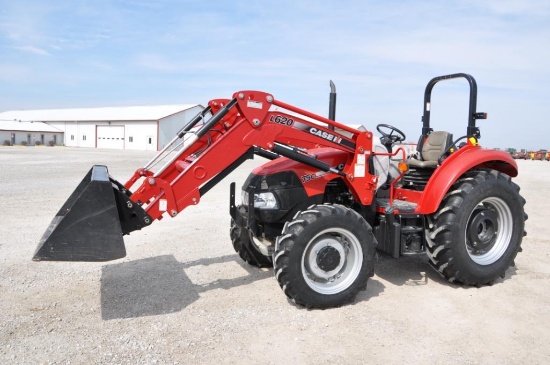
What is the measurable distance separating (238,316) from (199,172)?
58.3 inches

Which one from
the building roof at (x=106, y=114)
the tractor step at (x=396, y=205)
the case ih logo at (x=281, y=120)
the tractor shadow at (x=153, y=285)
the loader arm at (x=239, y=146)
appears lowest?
the tractor shadow at (x=153, y=285)

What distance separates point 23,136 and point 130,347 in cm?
6733

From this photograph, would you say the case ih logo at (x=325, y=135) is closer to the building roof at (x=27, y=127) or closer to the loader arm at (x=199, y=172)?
the loader arm at (x=199, y=172)

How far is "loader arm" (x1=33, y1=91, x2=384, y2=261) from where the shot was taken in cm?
402

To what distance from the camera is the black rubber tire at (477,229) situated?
→ 5133 mm

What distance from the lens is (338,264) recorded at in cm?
478

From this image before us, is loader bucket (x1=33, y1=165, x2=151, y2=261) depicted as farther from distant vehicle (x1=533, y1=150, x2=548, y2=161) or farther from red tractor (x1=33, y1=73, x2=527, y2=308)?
distant vehicle (x1=533, y1=150, x2=548, y2=161)

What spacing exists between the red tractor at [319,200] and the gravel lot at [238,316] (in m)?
0.38

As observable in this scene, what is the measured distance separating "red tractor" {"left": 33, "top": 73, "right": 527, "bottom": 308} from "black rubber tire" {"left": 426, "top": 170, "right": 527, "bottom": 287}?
0.01 meters

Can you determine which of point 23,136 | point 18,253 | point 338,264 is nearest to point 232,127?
point 338,264

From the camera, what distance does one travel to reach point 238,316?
4469mm

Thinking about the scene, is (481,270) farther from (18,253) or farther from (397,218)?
(18,253)

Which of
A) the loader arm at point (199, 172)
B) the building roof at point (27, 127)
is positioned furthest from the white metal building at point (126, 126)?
the loader arm at point (199, 172)

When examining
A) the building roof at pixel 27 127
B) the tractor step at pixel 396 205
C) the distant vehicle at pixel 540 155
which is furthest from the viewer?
the building roof at pixel 27 127
